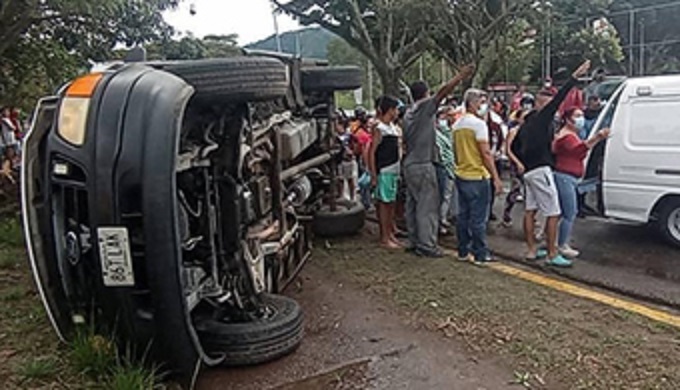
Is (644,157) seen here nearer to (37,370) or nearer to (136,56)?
(136,56)

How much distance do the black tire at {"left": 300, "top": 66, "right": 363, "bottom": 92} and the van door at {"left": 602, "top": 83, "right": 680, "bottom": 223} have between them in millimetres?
2877

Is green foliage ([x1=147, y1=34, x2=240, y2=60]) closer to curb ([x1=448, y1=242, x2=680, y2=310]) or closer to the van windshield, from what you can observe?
curb ([x1=448, y1=242, x2=680, y2=310])

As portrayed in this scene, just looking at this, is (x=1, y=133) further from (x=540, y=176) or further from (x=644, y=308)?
(x=644, y=308)

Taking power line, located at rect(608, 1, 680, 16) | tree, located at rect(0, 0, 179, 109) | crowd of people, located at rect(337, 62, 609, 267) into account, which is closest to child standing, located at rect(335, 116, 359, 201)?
crowd of people, located at rect(337, 62, 609, 267)

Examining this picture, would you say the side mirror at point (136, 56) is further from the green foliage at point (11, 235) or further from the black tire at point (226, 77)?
the green foliage at point (11, 235)

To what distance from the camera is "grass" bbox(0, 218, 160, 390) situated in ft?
11.4

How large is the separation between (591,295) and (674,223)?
7.27 feet

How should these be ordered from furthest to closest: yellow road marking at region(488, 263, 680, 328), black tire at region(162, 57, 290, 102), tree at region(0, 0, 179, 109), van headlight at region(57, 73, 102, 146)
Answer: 1. tree at region(0, 0, 179, 109)
2. yellow road marking at region(488, 263, 680, 328)
3. black tire at region(162, 57, 290, 102)
4. van headlight at region(57, 73, 102, 146)

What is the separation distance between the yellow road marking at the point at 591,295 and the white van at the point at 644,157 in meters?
1.76

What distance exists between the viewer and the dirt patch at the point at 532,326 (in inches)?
153

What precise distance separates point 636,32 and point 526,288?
36294mm

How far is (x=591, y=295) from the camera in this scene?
5406mm

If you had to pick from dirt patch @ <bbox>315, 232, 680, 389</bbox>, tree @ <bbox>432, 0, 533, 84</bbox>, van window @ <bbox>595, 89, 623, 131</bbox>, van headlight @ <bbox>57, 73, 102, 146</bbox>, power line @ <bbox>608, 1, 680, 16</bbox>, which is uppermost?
power line @ <bbox>608, 1, 680, 16</bbox>

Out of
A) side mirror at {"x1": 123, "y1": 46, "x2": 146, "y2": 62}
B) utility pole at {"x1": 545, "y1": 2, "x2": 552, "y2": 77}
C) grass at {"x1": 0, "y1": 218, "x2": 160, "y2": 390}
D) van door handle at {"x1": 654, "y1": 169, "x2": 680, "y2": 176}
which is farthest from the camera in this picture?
utility pole at {"x1": 545, "y1": 2, "x2": 552, "y2": 77}
